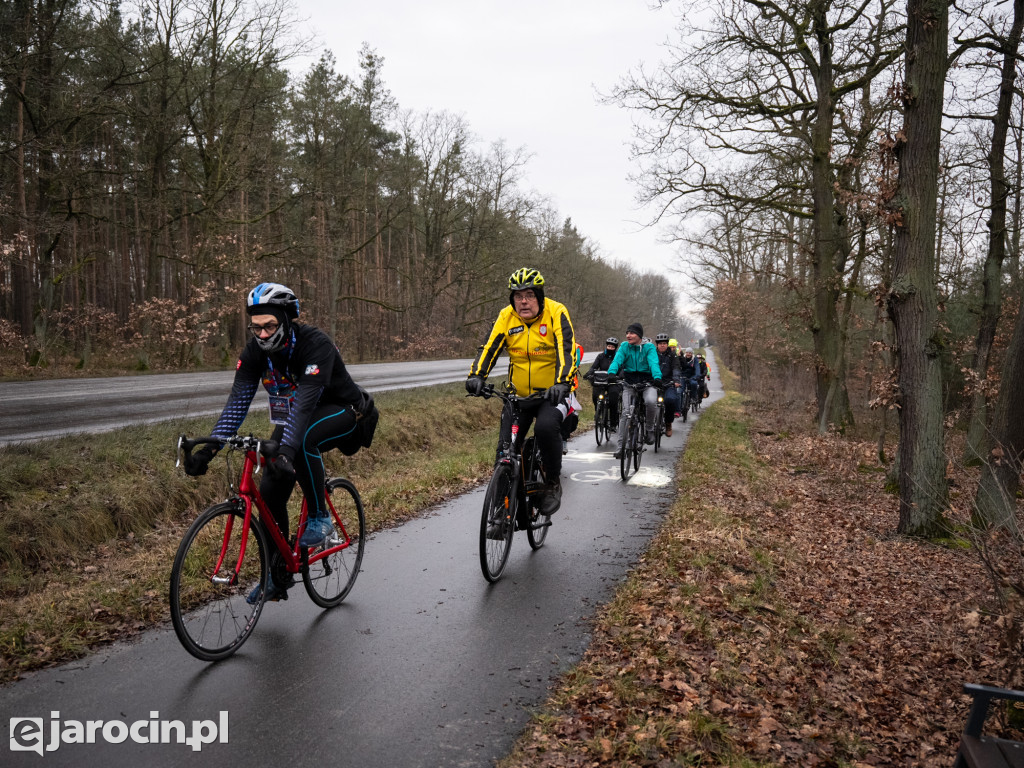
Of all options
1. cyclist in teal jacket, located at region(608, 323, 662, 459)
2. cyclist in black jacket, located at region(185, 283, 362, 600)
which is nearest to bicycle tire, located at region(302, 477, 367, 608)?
cyclist in black jacket, located at region(185, 283, 362, 600)

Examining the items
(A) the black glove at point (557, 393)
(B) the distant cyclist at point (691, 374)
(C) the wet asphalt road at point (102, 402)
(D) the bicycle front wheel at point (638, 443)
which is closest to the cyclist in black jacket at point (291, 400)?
(A) the black glove at point (557, 393)

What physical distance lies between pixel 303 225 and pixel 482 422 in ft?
73.4

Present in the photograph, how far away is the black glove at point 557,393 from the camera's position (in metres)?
5.48

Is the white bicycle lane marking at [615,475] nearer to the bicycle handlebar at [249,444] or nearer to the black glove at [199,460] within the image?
the bicycle handlebar at [249,444]

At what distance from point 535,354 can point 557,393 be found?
620mm

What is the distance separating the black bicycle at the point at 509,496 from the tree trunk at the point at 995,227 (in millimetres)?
8477

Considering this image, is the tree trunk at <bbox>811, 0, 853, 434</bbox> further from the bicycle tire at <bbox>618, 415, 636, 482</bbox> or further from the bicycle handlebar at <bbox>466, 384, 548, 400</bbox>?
the bicycle handlebar at <bbox>466, 384, 548, 400</bbox>

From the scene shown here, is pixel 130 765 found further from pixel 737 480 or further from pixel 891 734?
pixel 737 480

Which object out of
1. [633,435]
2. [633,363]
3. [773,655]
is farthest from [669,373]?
[773,655]

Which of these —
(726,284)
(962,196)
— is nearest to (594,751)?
(962,196)

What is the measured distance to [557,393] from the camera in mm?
5488

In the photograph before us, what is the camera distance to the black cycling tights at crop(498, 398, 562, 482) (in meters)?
5.86

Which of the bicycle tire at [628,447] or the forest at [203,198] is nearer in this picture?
the bicycle tire at [628,447]

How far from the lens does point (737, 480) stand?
10781 millimetres
